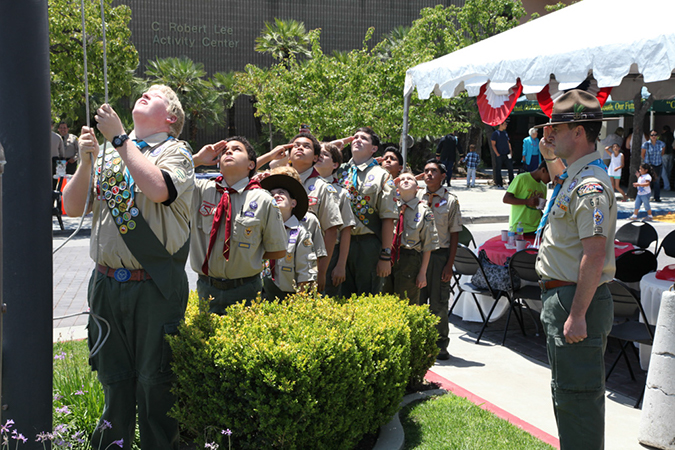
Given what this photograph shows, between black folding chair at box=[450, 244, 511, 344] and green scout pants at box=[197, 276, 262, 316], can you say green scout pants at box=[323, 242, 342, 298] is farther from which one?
black folding chair at box=[450, 244, 511, 344]

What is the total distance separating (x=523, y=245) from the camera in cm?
727

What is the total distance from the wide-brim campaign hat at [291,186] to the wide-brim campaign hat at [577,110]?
1.85 metres

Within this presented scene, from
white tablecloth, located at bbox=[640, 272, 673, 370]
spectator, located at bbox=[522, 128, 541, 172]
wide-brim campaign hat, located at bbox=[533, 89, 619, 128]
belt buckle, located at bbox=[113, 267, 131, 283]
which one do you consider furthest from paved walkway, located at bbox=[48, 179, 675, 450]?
spectator, located at bbox=[522, 128, 541, 172]

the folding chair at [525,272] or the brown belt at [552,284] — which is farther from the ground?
the brown belt at [552,284]

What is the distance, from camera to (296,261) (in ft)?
15.2

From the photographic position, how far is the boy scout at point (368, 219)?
557 centimetres

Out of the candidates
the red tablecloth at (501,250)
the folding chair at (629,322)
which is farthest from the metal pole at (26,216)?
the red tablecloth at (501,250)

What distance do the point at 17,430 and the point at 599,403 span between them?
9.45ft

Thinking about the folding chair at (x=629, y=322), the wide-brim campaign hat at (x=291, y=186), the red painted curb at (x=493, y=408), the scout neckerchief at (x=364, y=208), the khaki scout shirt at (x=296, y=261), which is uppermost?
the wide-brim campaign hat at (x=291, y=186)

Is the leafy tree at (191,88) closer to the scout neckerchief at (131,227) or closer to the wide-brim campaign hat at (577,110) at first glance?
the scout neckerchief at (131,227)

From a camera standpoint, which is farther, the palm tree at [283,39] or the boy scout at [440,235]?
the palm tree at [283,39]

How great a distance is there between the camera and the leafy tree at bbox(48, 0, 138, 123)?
1415 centimetres

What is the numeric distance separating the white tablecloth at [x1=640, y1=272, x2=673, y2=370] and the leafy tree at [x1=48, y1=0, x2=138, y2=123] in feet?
38.9

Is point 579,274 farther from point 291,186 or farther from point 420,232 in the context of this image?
point 420,232
